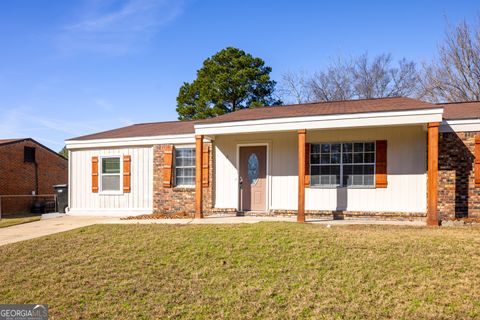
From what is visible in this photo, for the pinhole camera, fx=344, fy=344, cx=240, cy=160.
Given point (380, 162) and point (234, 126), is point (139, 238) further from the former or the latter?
point (380, 162)

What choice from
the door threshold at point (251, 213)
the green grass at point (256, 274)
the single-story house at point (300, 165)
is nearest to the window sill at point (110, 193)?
the single-story house at point (300, 165)

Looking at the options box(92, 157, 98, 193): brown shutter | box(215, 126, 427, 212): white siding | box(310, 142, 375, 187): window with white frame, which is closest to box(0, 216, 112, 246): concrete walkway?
box(92, 157, 98, 193): brown shutter

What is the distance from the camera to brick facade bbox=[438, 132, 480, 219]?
8.84 meters

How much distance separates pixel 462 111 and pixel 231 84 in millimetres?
16568

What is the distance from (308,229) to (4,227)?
9386 millimetres

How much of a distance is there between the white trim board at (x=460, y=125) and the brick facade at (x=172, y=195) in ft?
22.1

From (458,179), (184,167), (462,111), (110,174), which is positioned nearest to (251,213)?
(184,167)

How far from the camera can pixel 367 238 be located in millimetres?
6586

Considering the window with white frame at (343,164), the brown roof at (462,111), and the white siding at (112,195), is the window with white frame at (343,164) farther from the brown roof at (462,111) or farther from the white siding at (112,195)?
the white siding at (112,195)

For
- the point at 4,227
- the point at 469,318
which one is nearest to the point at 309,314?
the point at 469,318

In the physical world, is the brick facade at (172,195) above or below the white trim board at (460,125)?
below

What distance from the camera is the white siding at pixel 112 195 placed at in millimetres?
12031

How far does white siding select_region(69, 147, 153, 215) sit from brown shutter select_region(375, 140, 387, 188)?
7.31 metres

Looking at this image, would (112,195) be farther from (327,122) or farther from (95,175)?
(327,122)
